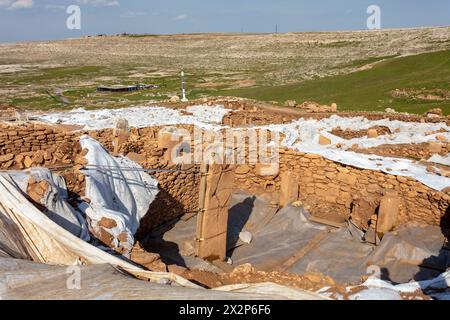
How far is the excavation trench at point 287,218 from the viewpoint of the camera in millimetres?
7035

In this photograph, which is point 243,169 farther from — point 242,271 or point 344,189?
point 242,271

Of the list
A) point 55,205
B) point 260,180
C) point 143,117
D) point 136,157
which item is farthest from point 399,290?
point 143,117

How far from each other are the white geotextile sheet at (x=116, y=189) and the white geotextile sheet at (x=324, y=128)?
10.9 feet

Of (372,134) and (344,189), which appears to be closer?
(344,189)

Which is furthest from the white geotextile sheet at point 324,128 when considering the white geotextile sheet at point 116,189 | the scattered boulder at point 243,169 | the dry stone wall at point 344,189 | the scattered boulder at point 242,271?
the scattered boulder at point 242,271

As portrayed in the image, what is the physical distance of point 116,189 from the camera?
762cm

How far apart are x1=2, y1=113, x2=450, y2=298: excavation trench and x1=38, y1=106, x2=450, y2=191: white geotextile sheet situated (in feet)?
0.64

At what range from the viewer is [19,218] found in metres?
5.20

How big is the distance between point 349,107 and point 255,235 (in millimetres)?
11000

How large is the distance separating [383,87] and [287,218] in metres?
14.9

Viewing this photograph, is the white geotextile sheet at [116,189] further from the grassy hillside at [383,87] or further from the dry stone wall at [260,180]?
the grassy hillside at [383,87]

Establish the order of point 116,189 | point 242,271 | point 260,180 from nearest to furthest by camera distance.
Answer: point 242,271 → point 116,189 → point 260,180
